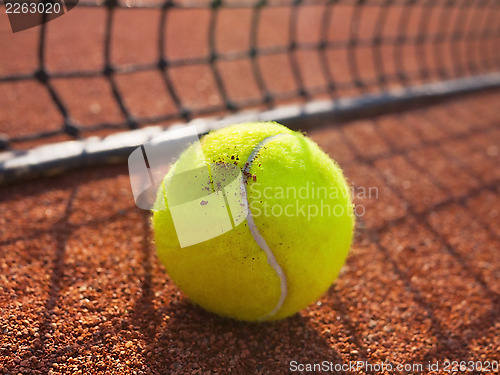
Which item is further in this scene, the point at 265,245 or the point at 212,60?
the point at 212,60

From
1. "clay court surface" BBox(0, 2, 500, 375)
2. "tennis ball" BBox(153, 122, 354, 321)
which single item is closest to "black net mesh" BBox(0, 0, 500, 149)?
"clay court surface" BBox(0, 2, 500, 375)

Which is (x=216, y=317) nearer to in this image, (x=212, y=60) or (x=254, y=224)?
(x=254, y=224)

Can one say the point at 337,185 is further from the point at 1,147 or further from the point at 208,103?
the point at 208,103

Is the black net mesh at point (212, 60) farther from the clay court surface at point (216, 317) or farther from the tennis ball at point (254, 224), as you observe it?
the tennis ball at point (254, 224)

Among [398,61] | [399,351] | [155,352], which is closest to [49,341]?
[155,352]

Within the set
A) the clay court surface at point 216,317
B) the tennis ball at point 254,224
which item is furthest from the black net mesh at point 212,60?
the tennis ball at point 254,224

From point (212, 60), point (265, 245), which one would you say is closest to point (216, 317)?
point (265, 245)

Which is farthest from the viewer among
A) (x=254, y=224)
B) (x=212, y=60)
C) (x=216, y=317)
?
(x=212, y=60)
